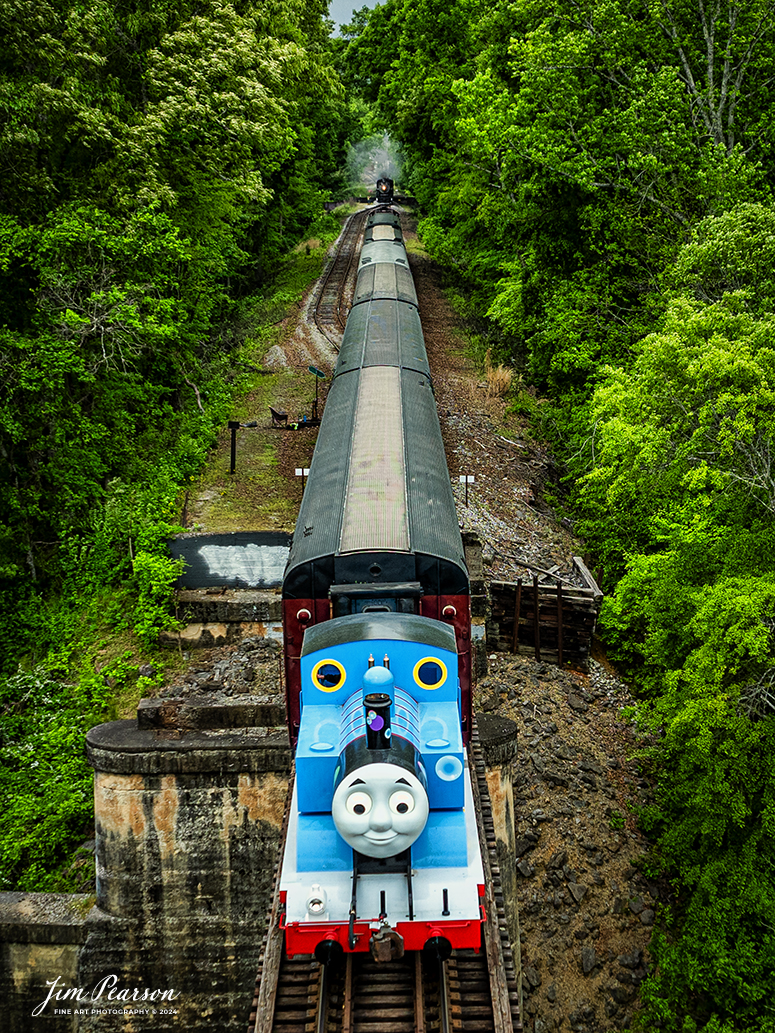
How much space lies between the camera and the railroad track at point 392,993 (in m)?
5.85

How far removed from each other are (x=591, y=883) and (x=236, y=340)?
71.4 feet

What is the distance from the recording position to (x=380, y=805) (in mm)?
5570

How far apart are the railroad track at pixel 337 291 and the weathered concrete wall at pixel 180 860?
17441mm

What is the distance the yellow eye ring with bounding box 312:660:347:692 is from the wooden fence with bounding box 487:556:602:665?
310 inches

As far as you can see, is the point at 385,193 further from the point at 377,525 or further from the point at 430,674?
the point at 430,674

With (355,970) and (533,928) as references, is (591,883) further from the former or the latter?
(355,970)

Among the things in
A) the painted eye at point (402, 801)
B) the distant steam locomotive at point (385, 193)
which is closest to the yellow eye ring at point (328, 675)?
the painted eye at point (402, 801)

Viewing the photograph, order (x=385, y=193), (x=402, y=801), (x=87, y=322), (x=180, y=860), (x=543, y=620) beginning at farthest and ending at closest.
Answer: (x=385, y=193)
(x=543, y=620)
(x=87, y=322)
(x=180, y=860)
(x=402, y=801)

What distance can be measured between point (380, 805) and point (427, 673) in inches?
51.9

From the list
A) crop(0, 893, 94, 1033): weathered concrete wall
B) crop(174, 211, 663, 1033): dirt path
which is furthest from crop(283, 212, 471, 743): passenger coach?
crop(0, 893, 94, 1033): weathered concrete wall

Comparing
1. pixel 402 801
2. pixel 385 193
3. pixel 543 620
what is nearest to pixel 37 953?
pixel 402 801

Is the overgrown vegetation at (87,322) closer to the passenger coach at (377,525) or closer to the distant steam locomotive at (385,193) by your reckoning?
the passenger coach at (377,525)

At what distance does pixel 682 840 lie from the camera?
10695mm

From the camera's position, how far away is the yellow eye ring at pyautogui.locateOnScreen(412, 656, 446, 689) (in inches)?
255
